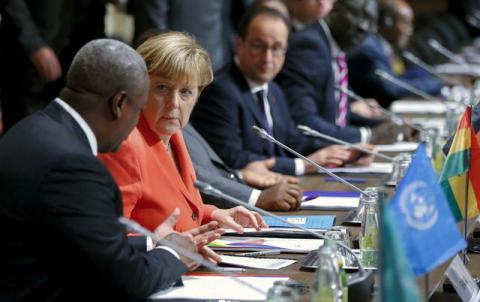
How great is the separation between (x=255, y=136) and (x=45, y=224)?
2.29 m

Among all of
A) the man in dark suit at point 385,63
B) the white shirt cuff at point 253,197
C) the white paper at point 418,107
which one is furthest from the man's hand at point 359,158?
the man in dark suit at point 385,63

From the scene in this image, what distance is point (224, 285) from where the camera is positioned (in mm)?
2441

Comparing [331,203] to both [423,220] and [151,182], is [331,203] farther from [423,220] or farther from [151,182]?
[423,220]

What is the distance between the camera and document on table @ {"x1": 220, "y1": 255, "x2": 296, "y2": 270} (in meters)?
2.65

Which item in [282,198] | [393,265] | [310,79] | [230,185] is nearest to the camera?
[393,265]

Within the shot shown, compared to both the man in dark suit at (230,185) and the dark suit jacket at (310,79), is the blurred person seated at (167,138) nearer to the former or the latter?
the man in dark suit at (230,185)

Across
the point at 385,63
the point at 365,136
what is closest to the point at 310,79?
the point at 365,136

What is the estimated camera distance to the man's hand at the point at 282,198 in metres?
3.43

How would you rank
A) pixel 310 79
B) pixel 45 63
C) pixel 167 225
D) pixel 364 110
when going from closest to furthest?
pixel 167 225 → pixel 45 63 → pixel 310 79 → pixel 364 110

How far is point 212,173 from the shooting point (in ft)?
11.8

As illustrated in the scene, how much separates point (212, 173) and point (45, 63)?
158 centimetres

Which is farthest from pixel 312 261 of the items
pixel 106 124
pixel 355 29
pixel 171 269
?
pixel 355 29

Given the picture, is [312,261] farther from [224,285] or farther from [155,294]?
[155,294]

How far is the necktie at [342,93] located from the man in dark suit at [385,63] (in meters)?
0.93
